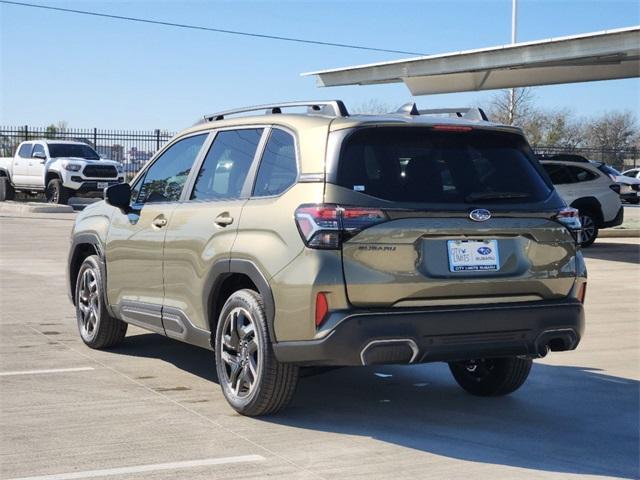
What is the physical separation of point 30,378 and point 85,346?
1335 millimetres

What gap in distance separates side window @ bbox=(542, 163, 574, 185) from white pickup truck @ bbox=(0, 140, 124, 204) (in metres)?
13.9

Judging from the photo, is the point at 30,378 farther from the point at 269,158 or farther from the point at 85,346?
the point at 269,158

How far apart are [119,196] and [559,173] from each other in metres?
14.0

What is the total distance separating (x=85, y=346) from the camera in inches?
344

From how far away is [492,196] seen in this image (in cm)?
613

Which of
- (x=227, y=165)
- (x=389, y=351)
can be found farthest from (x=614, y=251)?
(x=389, y=351)

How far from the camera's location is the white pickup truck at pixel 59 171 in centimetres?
3020

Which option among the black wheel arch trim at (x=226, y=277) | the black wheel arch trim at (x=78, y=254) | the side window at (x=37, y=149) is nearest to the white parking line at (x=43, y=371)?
the black wheel arch trim at (x=78, y=254)

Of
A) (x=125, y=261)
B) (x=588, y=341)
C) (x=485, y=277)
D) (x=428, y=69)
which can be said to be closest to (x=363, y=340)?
(x=485, y=277)

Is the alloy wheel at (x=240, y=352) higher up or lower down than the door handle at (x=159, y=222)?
lower down

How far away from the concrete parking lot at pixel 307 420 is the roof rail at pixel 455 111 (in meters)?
1.93

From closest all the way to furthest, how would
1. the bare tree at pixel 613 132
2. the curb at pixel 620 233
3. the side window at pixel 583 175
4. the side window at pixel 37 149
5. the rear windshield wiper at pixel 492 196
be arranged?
the rear windshield wiper at pixel 492 196 → the side window at pixel 583 175 → the curb at pixel 620 233 → the side window at pixel 37 149 → the bare tree at pixel 613 132

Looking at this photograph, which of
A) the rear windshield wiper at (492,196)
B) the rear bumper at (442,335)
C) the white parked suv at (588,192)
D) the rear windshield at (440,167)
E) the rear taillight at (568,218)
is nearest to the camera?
the rear bumper at (442,335)

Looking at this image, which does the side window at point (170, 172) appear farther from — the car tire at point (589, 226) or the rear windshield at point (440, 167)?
the car tire at point (589, 226)
